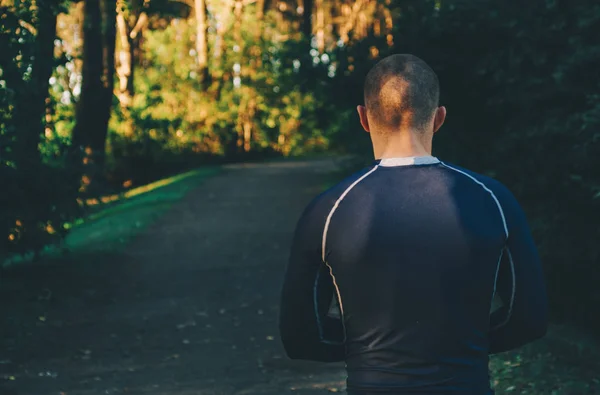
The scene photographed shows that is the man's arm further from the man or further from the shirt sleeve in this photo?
the shirt sleeve

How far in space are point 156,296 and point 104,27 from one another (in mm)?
9749

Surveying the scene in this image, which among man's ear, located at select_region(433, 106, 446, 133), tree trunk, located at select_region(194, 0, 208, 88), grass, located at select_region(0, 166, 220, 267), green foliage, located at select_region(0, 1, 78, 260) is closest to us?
man's ear, located at select_region(433, 106, 446, 133)

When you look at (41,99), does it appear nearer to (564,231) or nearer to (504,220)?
(564,231)

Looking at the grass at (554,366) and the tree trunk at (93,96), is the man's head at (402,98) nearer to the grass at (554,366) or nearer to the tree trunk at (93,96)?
the grass at (554,366)

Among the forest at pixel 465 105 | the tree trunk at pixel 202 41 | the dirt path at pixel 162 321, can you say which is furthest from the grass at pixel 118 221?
the tree trunk at pixel 202 41

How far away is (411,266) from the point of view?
2.54 metres

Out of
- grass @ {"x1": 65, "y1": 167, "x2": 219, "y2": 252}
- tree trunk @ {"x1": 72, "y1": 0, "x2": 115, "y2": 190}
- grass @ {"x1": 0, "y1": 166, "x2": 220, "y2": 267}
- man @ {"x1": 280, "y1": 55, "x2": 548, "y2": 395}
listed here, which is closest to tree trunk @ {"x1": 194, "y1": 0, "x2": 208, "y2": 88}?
grass @ {"x1": 0, "y1": 166, "x2": 220, "y2": 267}

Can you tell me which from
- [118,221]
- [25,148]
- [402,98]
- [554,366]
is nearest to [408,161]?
[402,98]

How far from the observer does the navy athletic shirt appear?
254 cm

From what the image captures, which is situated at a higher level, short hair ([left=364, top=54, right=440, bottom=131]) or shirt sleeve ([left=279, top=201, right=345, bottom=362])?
short hair ([left=364, top=54, right=440, bottom=131])

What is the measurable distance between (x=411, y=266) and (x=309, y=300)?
301 mm

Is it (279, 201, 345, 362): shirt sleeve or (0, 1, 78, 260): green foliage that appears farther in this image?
(0, 1, 78, 260): green foliage

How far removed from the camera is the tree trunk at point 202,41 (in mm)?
37031

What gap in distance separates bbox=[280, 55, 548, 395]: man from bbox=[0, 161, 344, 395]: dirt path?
17.5 ft
